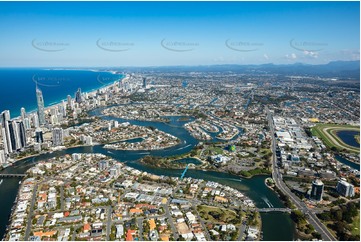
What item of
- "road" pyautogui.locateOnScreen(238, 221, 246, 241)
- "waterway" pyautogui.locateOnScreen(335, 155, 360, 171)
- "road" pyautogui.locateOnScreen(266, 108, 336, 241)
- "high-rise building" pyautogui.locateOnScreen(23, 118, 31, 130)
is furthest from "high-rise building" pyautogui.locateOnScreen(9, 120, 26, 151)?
"waterway" pyautogui.locateOnScreen(335, 155, 360, 171)

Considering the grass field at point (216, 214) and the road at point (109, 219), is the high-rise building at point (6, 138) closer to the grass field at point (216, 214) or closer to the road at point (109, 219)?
the road at point (109, 219)

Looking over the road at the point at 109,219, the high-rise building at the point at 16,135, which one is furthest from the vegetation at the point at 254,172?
the high-rise building at the point at 16,135

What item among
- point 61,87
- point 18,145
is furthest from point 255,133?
point 61,87

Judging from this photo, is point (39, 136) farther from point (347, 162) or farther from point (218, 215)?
point (347, 162)

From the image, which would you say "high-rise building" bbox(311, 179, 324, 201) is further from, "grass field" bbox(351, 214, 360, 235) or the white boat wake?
the white boat wake

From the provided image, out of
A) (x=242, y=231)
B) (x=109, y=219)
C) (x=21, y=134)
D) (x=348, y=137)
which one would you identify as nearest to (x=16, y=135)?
(x=21, y=134)
